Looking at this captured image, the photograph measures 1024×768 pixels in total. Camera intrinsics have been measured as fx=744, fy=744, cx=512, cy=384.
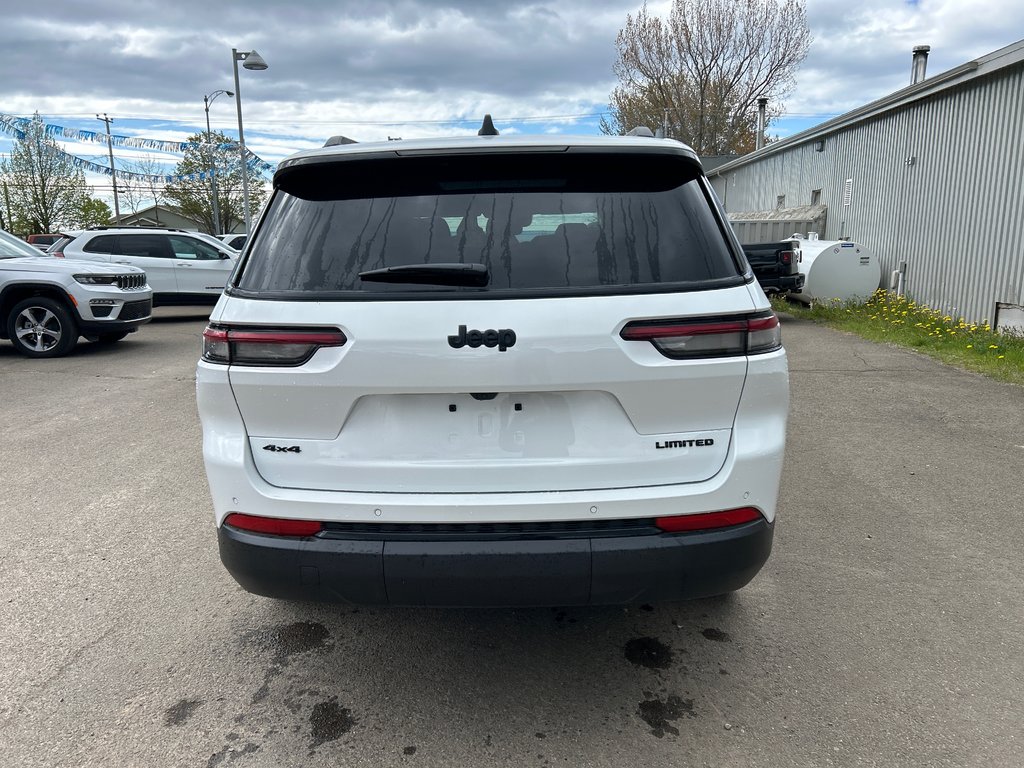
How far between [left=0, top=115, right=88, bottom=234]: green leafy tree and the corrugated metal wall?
4170 cm

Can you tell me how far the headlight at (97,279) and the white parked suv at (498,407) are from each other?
28.7ft

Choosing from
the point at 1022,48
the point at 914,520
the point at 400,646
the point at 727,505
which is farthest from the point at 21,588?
the point at 1022,48

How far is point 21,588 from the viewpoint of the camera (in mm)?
3404

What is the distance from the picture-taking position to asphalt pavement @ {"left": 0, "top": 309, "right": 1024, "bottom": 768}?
2344 mm

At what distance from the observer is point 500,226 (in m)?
2.32

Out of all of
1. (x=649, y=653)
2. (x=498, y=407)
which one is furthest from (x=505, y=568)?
(x=649, y=653)

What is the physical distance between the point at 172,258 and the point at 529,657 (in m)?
13.6

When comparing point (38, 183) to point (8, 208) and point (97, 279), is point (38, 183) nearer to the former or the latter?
point (8, 208)

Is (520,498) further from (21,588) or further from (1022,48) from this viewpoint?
(1022,48)

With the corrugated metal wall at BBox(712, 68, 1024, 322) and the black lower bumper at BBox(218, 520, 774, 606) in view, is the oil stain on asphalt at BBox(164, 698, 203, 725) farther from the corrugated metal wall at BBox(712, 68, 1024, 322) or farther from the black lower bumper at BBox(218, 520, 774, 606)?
the corrugated metal wall at BBox(712, 68, 1024, 322)

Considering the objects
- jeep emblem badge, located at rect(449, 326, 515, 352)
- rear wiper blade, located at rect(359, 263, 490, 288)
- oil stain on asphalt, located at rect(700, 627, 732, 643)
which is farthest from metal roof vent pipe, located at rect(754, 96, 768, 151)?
jeep emblem badge, located at rect(449, 326, 515, 352)

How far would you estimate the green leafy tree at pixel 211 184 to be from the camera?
44031 mm

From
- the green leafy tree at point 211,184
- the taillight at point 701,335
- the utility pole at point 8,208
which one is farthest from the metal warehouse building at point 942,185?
the utility pole at point 8,208

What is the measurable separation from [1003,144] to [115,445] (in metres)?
11.8
